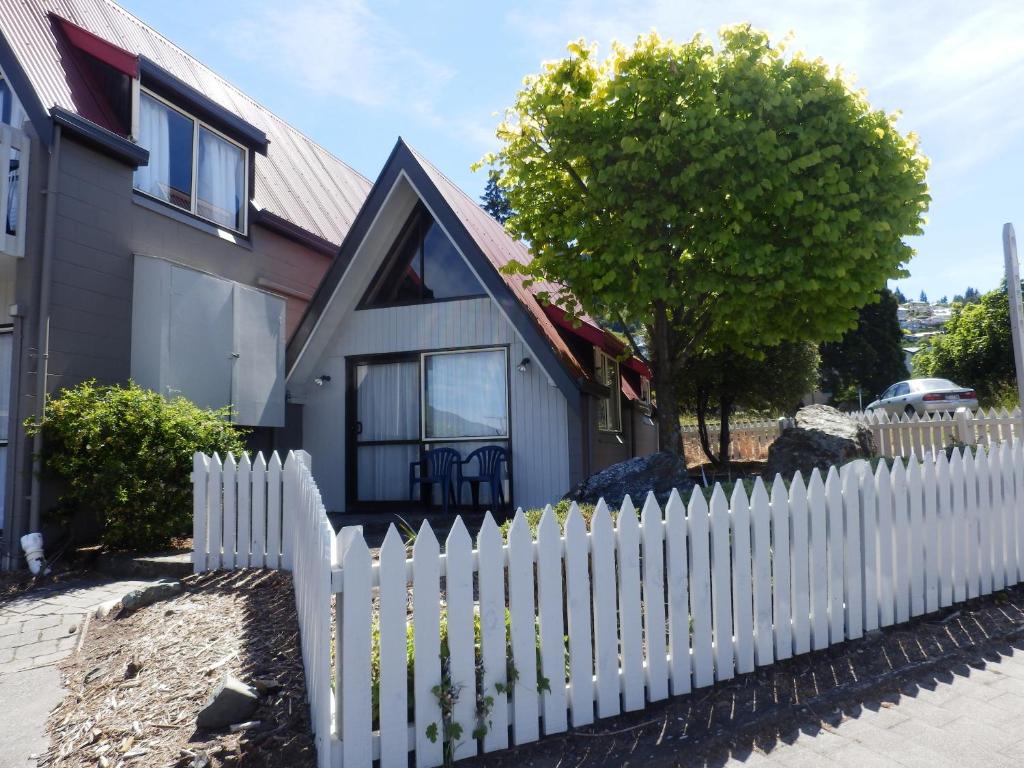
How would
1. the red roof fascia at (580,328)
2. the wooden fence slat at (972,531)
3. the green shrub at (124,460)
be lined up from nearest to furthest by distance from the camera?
the wooden fence slat at (972,531), the green shrub at (124,460), the red roof fascia at (580,328)

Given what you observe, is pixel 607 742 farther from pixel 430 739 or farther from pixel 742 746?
pixel 430 739

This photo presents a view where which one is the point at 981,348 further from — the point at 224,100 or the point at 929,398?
the point at 224,100

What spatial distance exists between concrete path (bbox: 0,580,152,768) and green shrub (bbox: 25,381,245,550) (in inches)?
25.9

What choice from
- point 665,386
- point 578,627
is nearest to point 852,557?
point 578,627

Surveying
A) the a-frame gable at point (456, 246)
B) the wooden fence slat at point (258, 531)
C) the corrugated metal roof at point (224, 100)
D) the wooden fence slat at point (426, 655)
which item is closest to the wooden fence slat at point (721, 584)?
the wooden fence slat at point (426, 655)

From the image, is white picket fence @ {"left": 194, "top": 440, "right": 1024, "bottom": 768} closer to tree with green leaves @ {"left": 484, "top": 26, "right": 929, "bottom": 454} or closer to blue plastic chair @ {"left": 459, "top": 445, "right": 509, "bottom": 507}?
tree with green leaves @ {"left": 484, "top": 26, "right": 929, "bottom": 454}

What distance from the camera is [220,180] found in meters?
10.6

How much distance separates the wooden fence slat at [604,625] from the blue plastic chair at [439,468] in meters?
6.15

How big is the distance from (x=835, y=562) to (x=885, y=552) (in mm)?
507

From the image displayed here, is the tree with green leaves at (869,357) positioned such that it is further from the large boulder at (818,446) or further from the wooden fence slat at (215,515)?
the wooden fence slat at (215,515)

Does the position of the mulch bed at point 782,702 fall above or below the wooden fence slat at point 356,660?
below

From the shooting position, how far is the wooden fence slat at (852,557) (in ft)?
14.3

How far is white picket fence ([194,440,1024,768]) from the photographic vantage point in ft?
9.63

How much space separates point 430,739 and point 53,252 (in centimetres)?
704
